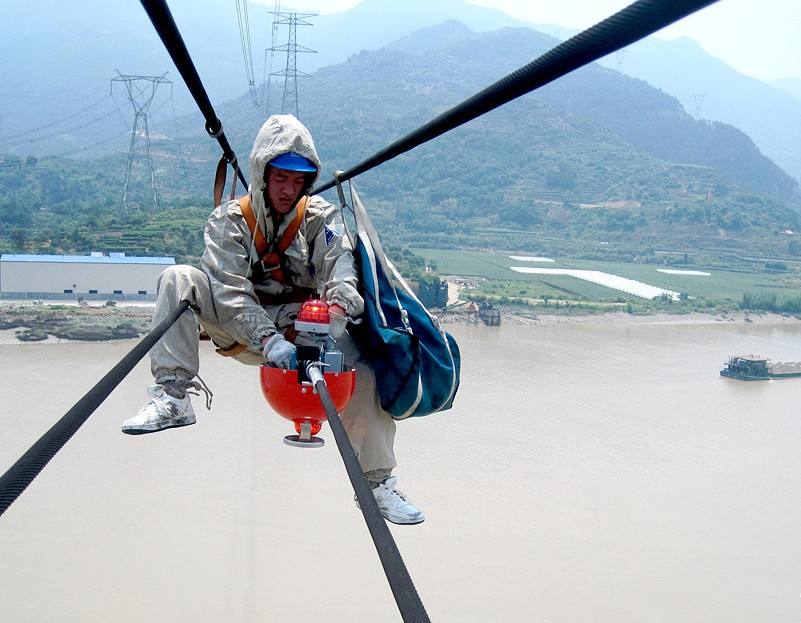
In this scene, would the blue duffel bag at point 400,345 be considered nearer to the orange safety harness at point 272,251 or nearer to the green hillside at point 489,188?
the orange safety harness at point 272,251

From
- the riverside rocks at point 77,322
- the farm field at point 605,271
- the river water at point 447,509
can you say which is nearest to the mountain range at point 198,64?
the farm field at point 605,271

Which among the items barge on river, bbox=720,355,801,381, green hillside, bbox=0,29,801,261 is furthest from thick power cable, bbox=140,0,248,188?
green hillside, bbox=0,29,801,261

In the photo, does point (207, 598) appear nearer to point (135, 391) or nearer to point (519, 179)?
point (135, 391)

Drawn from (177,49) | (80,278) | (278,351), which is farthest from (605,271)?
(177,49)

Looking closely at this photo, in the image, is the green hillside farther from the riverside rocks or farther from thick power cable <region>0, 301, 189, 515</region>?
thick power cable <region>0, 301, 189, 515</region>

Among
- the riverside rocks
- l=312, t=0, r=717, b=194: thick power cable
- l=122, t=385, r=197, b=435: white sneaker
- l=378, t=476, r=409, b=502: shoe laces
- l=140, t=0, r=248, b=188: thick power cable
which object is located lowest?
the riverside rocks
